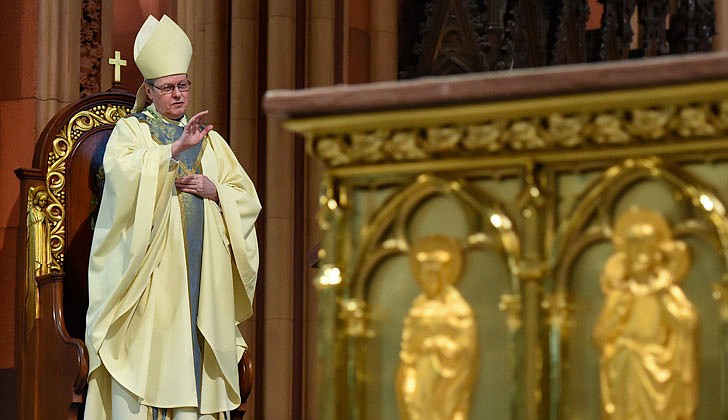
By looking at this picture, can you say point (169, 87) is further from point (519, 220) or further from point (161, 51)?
point (519, 220)

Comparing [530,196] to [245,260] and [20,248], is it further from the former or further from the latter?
[20,248]

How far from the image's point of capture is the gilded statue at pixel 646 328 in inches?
97.8

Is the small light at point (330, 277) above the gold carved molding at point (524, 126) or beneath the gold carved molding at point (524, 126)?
beneath

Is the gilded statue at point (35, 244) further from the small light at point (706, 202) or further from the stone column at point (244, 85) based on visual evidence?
the small light at point (706, 202)

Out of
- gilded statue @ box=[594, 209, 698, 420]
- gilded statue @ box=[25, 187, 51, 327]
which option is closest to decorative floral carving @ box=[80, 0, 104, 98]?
gilded statue @ box=[25, 187, 51, 327]

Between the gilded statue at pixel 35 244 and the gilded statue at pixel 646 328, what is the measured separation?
454 centimetres

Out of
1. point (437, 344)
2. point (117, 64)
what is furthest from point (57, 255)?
point (437, 344)

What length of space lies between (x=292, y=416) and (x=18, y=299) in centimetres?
244

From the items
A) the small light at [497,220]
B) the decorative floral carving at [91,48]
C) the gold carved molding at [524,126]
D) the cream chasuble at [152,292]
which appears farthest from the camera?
the decorative floral carving at [91,48]

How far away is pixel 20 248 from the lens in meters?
6.84

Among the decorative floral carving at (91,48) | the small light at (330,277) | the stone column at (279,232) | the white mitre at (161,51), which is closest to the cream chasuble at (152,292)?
the white mitre at (161,51)

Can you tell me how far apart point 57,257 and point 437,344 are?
14.3ft

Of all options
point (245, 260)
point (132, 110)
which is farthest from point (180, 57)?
point (245, 260)

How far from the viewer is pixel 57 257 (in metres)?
6.78
